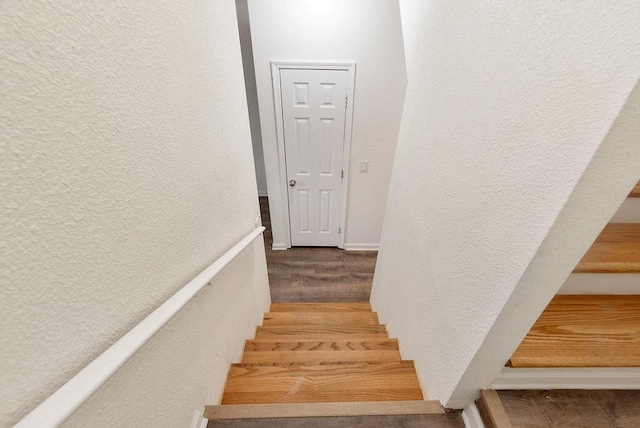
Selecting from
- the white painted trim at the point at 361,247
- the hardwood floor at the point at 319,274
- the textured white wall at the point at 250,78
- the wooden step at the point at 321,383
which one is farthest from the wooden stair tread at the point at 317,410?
the textured white wall at the point at 250,78

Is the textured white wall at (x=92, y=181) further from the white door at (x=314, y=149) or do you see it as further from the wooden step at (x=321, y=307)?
the white door at (x=314, y=149)

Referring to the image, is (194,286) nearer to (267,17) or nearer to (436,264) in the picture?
(436,264)

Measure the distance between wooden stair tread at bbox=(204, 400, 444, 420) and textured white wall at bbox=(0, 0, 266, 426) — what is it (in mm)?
163

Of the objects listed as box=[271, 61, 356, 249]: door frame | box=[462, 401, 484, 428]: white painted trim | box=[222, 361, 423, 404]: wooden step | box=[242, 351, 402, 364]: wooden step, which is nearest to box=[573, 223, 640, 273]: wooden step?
box=[462, 401, 484, 428]: white painted trim

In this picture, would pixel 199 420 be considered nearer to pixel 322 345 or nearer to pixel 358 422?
pixel 358 422

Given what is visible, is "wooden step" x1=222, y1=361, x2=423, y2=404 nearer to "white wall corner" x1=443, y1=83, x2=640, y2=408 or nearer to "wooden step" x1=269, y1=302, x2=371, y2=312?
"white wall corner" x1=443, y1=83, x2=640, y2=408

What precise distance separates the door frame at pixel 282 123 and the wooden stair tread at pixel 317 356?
5.60 ft

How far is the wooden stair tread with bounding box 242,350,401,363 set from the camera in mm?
1380

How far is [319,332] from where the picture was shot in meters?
1.83

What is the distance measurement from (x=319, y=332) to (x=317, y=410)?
0.92m

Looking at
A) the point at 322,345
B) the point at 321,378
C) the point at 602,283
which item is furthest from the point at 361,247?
the point at 602,283

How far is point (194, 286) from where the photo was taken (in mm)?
712

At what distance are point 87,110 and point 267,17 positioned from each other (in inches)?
85.3

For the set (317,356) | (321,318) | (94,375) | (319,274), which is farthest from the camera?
(319,274)
